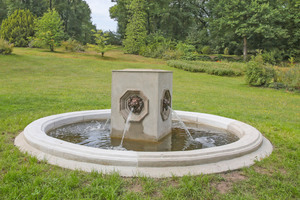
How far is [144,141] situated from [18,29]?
31.8 meters

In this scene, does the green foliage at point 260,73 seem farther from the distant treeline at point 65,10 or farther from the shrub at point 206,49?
the distant treeline at point 65,10

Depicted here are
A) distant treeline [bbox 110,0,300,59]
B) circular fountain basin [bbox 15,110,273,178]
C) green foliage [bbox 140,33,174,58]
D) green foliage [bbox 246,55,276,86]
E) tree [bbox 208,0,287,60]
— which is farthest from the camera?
green foliage [bbox 140,33,174,58]

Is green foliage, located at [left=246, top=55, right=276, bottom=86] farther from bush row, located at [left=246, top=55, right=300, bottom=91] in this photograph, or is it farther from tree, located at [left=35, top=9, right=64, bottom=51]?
tree, located at [left=35, top=9, right=64, bottom=51]

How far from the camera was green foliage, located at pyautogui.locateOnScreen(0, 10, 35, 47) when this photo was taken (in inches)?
1149

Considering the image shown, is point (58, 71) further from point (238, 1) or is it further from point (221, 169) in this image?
point (238, 1)

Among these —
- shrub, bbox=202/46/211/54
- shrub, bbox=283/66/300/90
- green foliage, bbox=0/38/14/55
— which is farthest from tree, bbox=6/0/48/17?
shrub, bbox=283/66/300/90

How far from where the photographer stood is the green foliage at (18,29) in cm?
2919

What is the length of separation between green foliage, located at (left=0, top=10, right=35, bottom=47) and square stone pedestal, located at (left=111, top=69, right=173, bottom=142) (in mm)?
30458

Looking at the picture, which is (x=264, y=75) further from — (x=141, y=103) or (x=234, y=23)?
(x=234, y=23)

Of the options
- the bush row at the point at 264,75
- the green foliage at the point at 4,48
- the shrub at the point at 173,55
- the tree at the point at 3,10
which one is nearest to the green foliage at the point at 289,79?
the bush row at the point at 264,75

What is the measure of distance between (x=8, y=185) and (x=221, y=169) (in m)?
2.48

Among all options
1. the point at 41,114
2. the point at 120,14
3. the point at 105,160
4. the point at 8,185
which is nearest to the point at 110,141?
the point at 105,160

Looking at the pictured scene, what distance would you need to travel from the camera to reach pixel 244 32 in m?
30.4

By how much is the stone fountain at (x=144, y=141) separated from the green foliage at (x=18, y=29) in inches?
1160
